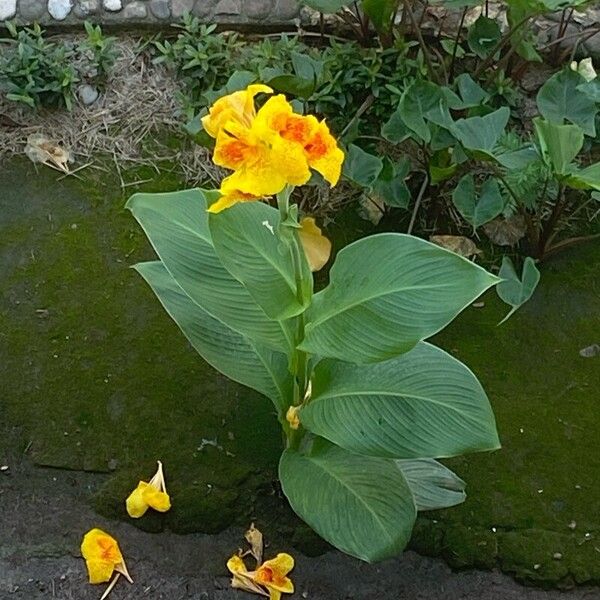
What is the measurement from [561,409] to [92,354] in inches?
34.4

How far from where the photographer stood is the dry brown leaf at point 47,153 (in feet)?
6.22

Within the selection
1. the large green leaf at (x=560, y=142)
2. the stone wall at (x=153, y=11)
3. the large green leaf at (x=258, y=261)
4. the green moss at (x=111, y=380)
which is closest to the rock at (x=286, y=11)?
the stone wall at (x=153, y=11)

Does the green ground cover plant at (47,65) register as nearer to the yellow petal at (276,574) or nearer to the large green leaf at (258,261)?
the large green leaf at (258,261)

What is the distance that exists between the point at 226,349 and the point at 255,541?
1.08 feet

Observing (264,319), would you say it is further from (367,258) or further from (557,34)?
(557,34)

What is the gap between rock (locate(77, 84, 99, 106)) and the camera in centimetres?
199

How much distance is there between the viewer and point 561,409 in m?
1.58

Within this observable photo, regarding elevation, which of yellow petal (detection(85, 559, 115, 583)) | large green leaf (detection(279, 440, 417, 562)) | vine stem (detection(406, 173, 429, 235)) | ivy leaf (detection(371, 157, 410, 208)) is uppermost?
ivy leaf (detection(371, 157, 410, 208))

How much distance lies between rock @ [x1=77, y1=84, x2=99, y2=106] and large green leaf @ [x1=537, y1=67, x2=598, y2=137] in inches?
39.4

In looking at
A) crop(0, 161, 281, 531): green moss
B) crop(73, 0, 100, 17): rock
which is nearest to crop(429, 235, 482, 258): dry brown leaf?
crop(0, 161, 281, 531): green moss

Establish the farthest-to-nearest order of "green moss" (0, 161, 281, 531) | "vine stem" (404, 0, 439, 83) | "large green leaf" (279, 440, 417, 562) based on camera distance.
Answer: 1. "vine stem" (404, 0, 439, 83)
2. "green moss" (0, 161, 281, 531)
3. "large green leaf" (279, 440, 417, 562)

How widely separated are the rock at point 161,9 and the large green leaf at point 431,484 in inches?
49.6

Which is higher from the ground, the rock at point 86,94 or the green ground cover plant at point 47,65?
the green ground cover plant at point 47,65

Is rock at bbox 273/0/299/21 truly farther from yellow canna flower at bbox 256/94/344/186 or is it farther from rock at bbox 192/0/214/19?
yellow canna flower at bbox 256/94/344/186
